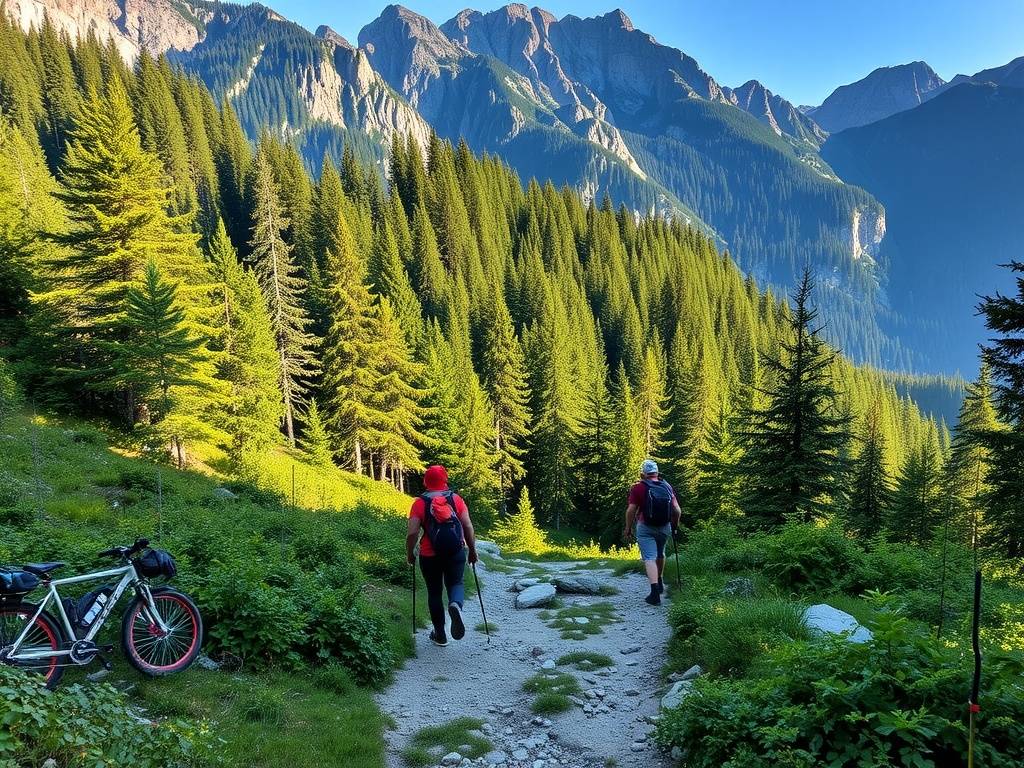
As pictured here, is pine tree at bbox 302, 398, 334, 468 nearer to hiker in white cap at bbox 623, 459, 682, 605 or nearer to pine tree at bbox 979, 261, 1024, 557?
hiker in white cap at bbox 623, 459, 682, 605

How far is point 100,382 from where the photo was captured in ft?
69.2

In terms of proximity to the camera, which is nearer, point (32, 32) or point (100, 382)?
point (100, 382)

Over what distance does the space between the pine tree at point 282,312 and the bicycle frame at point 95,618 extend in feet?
107

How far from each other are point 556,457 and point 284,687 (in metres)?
41.2

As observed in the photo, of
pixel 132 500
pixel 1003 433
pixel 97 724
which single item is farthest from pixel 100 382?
pixel 1003 433

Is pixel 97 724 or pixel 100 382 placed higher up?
pixel 100 382

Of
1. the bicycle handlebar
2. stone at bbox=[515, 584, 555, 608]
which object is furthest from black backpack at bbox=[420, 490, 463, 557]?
stone at bbox=[515, 584, 555, 608]

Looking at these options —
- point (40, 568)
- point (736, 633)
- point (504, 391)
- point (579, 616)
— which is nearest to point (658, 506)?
point (579, 616)

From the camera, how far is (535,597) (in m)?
11.5

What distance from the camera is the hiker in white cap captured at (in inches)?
388

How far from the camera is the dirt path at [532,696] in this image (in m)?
5.41

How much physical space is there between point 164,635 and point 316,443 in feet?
99.3

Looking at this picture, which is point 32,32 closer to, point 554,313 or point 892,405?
point 554,313

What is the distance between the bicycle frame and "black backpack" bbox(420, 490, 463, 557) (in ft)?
10.2
